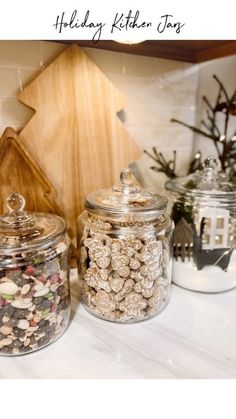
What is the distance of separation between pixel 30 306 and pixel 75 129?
1.21 feet

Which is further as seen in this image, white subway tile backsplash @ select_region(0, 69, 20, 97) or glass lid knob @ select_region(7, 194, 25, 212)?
white subway tile backsplash @ select_region(0, 69, 20, 97)

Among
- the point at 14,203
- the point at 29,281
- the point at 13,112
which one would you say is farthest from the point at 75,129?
the point at 29,281

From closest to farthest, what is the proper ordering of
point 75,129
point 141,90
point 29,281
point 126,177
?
point 29,281, point 126,177, point 75,129, point 141,90

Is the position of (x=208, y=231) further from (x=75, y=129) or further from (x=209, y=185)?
(x=75, y=129)

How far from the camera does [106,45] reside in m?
0.65

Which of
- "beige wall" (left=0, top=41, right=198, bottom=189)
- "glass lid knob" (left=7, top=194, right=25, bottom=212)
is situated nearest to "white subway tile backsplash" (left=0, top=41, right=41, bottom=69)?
"beige wall" (left=0, top=41, right=198, bottom=189)

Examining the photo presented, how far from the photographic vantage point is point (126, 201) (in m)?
0.51

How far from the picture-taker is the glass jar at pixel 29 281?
A: 0.41m

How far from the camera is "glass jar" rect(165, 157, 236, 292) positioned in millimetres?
575

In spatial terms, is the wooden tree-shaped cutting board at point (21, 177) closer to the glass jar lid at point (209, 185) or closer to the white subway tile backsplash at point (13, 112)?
the white subway tile backsplash at point (13, 112)

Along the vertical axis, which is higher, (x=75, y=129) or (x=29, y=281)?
(x=75, y=129)

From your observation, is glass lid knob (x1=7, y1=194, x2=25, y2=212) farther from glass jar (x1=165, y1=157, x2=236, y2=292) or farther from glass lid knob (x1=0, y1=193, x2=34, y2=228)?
glass jar (x1=165, y1=157, x2=236, y2=292)

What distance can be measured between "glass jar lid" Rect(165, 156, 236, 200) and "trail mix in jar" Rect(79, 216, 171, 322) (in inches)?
4.9
